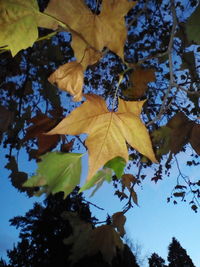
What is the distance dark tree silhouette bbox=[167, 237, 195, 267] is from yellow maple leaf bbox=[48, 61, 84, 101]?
55.5 meters

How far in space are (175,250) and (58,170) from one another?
5950 cm

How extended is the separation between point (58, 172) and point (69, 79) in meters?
0.50

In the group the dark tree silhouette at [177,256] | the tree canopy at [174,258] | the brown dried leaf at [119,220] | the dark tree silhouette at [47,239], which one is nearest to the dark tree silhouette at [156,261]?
the tree canopy at [174,258]

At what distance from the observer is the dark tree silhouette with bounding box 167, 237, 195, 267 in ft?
165

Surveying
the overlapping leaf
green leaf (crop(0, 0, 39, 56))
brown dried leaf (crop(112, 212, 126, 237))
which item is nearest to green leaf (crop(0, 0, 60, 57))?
green leaf (crop(0, 0, 39, 56))

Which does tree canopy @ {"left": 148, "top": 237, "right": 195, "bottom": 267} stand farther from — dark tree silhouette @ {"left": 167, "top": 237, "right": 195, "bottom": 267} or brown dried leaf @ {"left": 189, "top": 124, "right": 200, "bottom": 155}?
brown dried leaf @ {"left": 189, "top": 124, "right": 200, "bottom": 155}

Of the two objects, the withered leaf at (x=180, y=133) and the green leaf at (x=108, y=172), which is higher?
the withered leaf at (x=180, y=133)

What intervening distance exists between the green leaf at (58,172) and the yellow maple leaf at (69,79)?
329mm

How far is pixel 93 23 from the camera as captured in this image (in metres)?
1.26

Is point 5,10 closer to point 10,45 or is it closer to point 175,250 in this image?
point 10,45

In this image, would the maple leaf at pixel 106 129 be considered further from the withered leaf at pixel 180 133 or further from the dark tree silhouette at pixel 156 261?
the dark tree silhouette at pixel 156 261

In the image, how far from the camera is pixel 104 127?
4.07ft

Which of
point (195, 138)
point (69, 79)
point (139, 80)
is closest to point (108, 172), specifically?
point (69, 79)

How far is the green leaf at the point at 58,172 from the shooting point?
4.10ft
